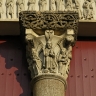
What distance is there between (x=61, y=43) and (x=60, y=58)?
33 centimetres

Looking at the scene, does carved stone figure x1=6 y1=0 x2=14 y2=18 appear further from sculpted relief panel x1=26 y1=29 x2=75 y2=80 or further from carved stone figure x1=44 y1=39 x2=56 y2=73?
carved stone figure x1=44 y1=39 x2=56 y2=73

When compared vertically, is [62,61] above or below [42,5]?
below

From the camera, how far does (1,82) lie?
31.8ft

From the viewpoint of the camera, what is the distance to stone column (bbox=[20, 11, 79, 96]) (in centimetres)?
941

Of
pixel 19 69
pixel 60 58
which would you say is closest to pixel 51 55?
pixel 60 58

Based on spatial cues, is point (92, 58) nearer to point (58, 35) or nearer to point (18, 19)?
point (58, 35)

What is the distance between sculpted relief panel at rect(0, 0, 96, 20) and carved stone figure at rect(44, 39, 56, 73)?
86 cm

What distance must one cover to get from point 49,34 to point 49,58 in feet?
1.56

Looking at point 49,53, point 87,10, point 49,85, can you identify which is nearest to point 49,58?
point 49,53

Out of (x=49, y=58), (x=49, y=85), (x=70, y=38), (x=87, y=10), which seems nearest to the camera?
(x=49, y=85)

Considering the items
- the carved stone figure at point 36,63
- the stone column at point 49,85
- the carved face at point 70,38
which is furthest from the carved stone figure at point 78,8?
the stone column at point 49,85

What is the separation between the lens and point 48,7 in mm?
10117

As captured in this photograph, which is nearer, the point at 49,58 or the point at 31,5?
the point at 49,58

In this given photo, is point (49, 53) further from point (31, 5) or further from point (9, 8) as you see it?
point (9, 8)
